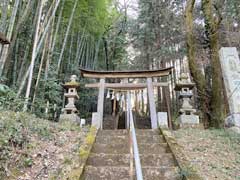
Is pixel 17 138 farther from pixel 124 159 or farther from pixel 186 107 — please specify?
pixel 186 107

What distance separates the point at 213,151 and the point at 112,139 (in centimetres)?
179

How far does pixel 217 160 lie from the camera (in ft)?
13.2

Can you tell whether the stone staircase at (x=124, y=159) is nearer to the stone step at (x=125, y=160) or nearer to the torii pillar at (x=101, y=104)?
the stone step at (x=125, y=160)

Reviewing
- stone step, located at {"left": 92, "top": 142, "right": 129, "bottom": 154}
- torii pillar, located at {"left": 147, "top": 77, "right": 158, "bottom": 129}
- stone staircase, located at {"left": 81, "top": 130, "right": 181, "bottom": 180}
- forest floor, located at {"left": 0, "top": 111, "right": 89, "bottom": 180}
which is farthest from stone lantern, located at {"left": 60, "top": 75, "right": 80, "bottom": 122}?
stone step, located at {"left": 92, "top": 142, "right": 129, "bottom": 154}

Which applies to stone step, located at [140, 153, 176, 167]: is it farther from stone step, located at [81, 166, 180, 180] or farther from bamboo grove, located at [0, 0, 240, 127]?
bamboo grove, located at [0, 0, 240, 127]

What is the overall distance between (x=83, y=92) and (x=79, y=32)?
2.59 metres

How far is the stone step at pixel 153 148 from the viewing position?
→ 421cm

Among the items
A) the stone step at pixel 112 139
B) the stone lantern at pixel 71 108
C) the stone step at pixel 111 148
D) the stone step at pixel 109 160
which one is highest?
the stone lantern at pixel 71 108

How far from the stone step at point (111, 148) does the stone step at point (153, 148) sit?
26 cm

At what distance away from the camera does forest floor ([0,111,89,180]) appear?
3.23 metres

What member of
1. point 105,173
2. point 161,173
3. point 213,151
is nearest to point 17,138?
point 105,173

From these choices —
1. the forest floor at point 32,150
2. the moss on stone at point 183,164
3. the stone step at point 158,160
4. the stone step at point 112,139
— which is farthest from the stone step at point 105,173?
the stone step at point 112,139

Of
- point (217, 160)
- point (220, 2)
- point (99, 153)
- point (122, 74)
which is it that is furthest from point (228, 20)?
point (99, 153)

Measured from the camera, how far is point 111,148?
438 cm
